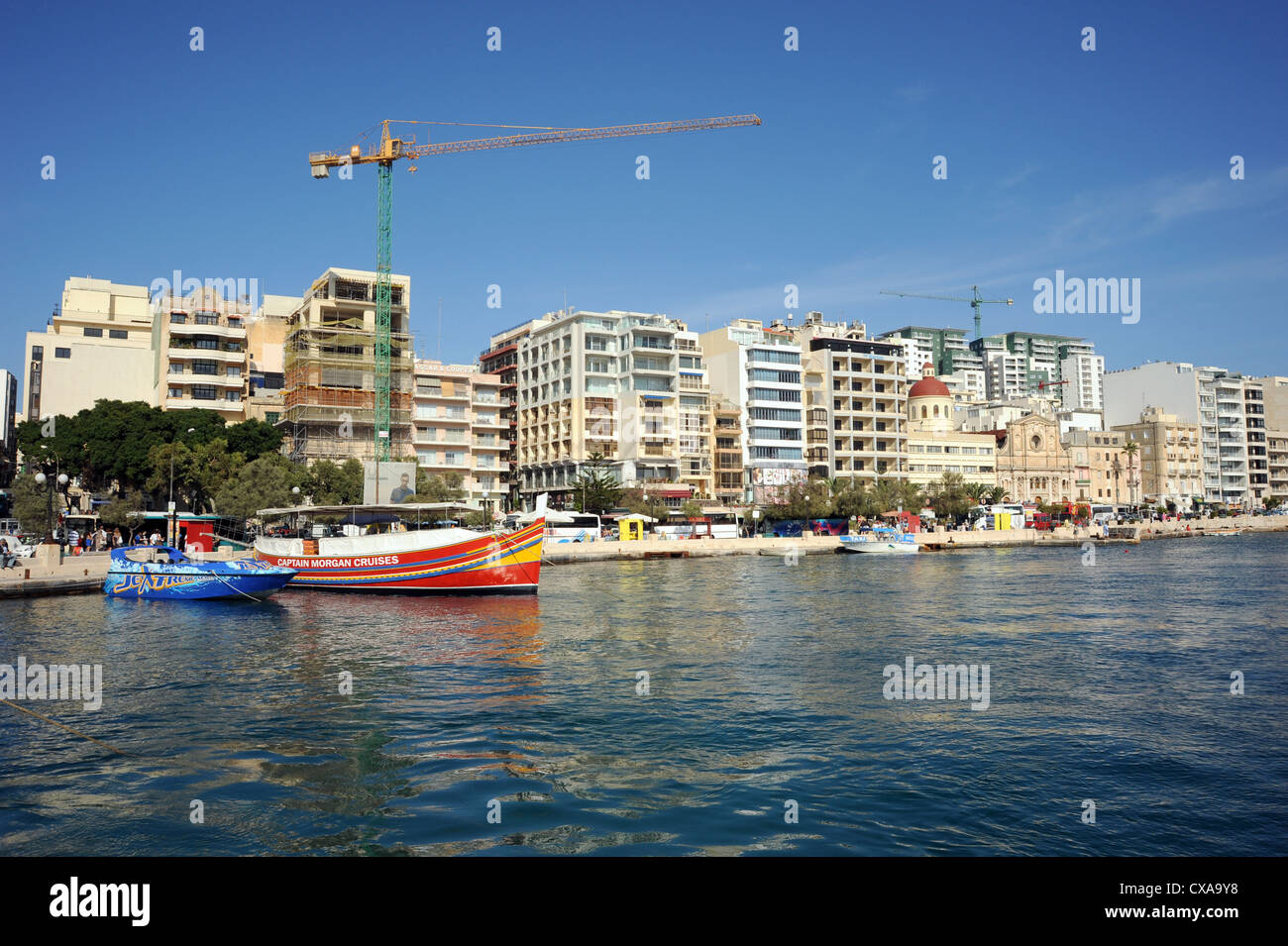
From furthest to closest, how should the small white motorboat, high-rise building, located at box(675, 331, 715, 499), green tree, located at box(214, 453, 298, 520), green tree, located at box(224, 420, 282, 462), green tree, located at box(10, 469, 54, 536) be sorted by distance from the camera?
high-rise building, located at box(675, 331, 715, 499) → the small white motorboat → green tree, located at box(224, 420, 282, 462) → green tree, located at box(214, 453, 298, 520) → green tree, located at box(10, 469, 54, 536)

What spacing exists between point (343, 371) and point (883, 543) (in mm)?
52175

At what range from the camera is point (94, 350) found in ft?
286

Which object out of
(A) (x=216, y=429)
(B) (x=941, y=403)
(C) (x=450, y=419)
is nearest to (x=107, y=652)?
(A) (x=216, y=429)

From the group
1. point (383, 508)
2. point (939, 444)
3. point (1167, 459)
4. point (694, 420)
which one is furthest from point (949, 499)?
point (383, 508)

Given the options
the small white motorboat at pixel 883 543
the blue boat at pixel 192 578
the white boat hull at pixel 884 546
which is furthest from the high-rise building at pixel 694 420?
the blue boat at pixel 192 578

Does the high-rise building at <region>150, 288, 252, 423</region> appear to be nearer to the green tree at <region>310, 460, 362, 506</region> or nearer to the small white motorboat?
the green tree at <region>310, 460, 362, 506</region>

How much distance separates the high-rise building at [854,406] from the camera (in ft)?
372

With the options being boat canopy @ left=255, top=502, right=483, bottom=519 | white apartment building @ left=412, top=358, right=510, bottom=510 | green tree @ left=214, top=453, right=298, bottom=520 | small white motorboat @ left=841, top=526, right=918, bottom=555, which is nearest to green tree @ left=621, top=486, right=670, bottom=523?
white apartment building @ left=412, top=358, right=510, bottom=510

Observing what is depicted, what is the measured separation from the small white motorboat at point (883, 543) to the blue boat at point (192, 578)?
54441 millimetres

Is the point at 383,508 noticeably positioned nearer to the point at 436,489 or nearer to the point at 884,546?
the point at 436,489

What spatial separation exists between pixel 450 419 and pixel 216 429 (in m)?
25.0

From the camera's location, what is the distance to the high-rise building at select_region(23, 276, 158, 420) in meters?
84.9

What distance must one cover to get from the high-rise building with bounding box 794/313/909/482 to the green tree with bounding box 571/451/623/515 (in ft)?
91.9
